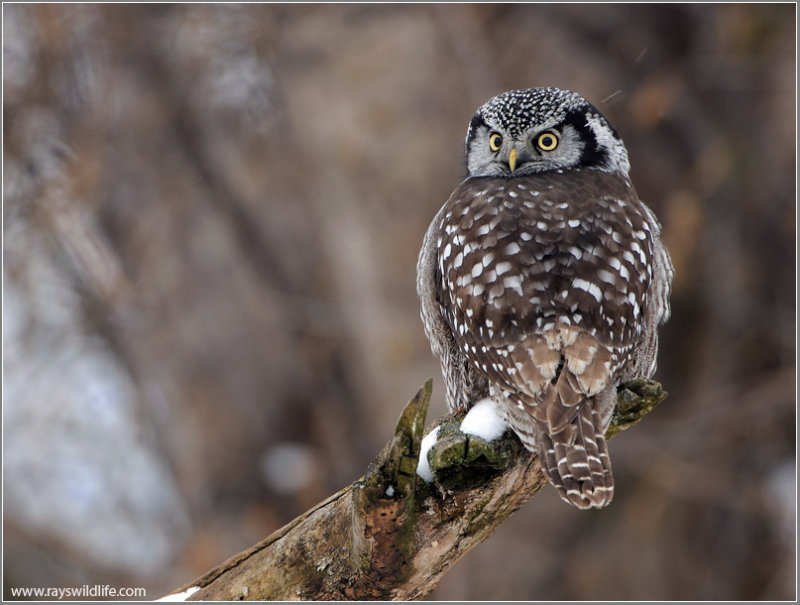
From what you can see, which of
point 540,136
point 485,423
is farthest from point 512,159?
point 485,423

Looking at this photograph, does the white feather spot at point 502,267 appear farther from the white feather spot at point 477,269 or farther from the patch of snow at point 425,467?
the patch of snow at point 425,467

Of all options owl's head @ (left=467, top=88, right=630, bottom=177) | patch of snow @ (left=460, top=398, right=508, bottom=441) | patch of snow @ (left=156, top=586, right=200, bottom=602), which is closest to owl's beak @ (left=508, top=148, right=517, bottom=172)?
owl's head @ (left=467, top=88, right=630, bottom=177)

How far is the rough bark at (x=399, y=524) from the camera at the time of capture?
3.01 metres

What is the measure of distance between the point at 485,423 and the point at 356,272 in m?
6.02

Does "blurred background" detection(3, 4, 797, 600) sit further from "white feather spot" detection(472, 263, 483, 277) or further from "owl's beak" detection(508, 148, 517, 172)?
"white feather spot" detection(472, 263, 483, 277)

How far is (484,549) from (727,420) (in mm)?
2728

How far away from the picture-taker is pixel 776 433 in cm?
900

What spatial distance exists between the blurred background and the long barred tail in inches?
201

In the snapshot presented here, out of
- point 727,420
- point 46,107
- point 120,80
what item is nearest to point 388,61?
point 120,80

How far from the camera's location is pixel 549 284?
3.60 m

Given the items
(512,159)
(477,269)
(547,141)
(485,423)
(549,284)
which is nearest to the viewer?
(485,423)

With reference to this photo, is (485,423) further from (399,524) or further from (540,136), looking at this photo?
(540,136)

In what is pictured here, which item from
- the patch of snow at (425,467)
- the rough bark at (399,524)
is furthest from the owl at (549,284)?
the patch of snow at (425,467)

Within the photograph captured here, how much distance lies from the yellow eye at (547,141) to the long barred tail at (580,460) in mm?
1531
